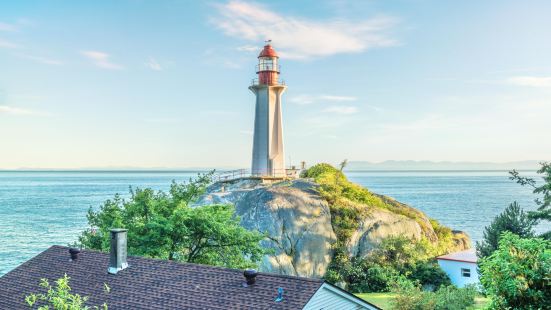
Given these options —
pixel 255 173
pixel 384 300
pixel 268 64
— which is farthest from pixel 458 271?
pixel 268 64

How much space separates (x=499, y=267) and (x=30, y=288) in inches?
623

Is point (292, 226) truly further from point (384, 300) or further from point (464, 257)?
point (464, 257)

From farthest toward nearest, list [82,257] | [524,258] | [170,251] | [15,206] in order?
[15,206]
[170,251]
[82,257]
[524,258]

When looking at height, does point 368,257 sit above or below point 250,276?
below

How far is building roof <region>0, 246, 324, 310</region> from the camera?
15773 mm

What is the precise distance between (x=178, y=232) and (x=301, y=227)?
48.1 feet

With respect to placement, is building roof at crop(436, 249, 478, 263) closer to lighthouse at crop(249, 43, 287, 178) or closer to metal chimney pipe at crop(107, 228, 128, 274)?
lighthouse at crop(249, 43, 287, 178)

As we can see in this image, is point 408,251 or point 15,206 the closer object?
point 408,251

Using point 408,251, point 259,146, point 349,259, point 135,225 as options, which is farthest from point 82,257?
point 259,146

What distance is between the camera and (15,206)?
108 metres

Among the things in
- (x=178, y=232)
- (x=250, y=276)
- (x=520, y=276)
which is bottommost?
(x=250, y=276)

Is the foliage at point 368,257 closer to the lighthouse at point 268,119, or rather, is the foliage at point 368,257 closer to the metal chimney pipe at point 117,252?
the lighthouse at point 268,119

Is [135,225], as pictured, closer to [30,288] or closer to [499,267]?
[30,288]

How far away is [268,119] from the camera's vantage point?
57.6 m
